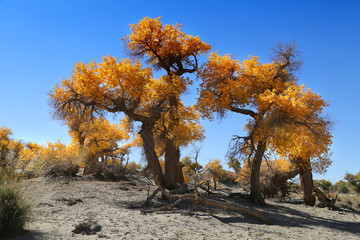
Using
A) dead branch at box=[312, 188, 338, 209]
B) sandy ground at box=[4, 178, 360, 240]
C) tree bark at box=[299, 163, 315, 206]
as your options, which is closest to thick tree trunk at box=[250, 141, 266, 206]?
dead branch at box=[312, 188, 338, 209]

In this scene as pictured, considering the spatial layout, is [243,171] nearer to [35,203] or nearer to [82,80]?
[82,80]

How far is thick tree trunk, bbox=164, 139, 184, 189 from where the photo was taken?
16469mm

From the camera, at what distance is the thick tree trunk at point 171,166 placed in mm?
16469

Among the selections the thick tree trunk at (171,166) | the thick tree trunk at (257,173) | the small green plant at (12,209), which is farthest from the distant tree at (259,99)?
the small green plant at (12,209)

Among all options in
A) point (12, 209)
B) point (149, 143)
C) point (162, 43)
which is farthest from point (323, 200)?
point (12, 209)

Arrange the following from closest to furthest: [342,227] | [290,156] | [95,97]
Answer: [342,227]
[95,97]
[290,156]

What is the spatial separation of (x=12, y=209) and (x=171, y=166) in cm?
1153

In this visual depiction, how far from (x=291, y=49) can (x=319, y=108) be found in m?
3.68

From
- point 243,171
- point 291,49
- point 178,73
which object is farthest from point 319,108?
point 243,171

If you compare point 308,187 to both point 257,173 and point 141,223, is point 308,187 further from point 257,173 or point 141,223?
point 141,223

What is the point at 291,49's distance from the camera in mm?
15273

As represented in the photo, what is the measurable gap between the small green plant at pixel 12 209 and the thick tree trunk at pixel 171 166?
1112cm

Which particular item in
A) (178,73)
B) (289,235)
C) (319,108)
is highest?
(178,73)

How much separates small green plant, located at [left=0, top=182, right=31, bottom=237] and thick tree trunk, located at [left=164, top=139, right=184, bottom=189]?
438 inches
